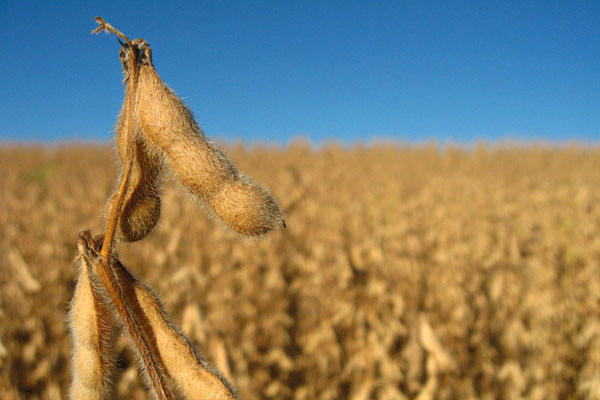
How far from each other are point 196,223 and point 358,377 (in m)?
2.54

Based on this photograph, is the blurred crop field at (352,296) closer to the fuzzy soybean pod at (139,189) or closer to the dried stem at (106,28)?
the fuzzy soybean pod at (139,189)

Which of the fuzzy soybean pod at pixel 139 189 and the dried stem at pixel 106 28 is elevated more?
the dried stem at pixel 106 28

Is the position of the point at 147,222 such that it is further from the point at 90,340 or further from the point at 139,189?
the point at 90,340

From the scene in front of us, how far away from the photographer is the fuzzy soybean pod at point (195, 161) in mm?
511

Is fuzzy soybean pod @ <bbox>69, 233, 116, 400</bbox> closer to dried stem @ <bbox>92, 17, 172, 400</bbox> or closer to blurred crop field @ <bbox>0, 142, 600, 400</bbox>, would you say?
dried stem @ <bbox>92, 17, 172, 400</bbox>

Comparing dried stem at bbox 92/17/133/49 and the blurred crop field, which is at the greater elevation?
dried stem at bbox 92/17/133/49

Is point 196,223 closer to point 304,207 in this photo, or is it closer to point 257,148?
point 304,207

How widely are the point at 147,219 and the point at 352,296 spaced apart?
2.76 metres

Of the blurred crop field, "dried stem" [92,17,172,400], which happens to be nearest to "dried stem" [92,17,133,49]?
"dried stem" [92,17,172,400]

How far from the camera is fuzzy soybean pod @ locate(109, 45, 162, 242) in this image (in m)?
0.54

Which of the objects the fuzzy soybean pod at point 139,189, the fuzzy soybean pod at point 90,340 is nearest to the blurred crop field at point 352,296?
the fuzzy soybean pod at point 139,189

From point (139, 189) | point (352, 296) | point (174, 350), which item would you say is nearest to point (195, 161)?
point (139, 189)

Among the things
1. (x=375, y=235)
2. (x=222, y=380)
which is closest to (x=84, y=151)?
(x=375, y=235)

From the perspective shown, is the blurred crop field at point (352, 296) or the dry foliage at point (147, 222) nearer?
the dry foliage at point (147, 222)
